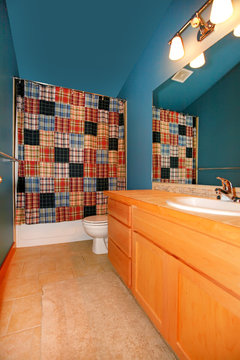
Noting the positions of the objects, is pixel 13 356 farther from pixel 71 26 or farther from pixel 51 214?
pixel 71 26

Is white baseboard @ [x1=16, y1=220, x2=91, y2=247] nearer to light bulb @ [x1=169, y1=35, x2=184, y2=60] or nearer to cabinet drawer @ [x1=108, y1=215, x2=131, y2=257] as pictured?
cabinet drawer @ [x1=108, y1=215, x2=131, y2=257]

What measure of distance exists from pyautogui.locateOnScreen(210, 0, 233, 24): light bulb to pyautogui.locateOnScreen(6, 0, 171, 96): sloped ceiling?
2.46ft

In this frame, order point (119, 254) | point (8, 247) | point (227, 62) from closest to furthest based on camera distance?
point (227, 62), point (119, 254), point (8, 247)

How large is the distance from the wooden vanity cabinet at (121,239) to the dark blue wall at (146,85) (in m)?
0.62

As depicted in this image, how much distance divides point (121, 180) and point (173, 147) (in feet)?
3.38

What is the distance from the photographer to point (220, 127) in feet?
3.72

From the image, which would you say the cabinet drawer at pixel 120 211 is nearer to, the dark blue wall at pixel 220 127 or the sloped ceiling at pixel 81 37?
the dark blue wall at pixel 220 127

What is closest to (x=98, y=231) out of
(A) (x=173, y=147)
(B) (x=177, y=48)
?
(A) (x=173, y=147)

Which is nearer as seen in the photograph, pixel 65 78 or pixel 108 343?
pixel 108 343

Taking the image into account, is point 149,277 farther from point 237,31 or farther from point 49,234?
point 49,234

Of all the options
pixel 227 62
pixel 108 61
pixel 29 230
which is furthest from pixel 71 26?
pixel 29 230

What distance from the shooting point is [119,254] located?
1.45 m

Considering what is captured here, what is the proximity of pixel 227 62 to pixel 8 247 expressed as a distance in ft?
8.18

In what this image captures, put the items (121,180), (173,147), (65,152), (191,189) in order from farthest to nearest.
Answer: (121,180)
(65,152)
(173,147)
(191,189)
